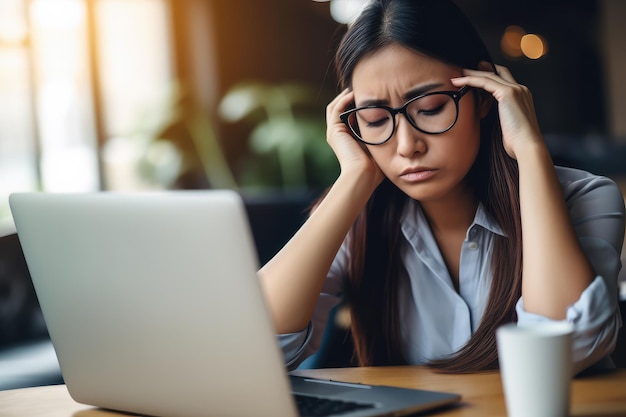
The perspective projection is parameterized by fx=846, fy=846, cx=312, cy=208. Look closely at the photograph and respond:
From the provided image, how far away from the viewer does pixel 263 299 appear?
82cm

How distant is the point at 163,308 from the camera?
0.90 metres

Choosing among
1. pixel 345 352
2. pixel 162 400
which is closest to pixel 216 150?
pixel 345 352

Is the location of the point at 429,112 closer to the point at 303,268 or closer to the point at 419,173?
the point at 419,173

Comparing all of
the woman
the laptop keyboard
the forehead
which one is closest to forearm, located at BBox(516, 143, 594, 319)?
the woman

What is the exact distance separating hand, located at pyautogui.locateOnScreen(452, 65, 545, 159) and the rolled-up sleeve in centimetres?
14

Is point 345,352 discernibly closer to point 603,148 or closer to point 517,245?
point 517,245

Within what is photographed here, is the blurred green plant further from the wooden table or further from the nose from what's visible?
the wooden table

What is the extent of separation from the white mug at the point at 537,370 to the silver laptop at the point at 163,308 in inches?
5.4

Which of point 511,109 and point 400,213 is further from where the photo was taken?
point 400,213

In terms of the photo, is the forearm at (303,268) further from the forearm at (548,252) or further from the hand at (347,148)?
the forearm at (548,252)

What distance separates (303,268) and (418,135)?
0.93 feet

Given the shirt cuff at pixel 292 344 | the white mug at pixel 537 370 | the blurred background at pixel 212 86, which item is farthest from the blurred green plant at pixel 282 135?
the white mug at pixel 537 370

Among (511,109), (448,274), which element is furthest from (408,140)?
(448,274)

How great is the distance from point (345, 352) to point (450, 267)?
0.33m
